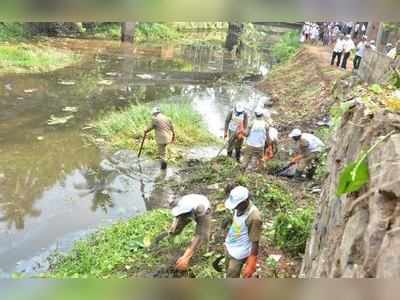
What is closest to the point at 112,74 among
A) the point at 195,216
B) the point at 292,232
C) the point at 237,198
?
the point at 292,232

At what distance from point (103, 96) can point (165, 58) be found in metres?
9.79

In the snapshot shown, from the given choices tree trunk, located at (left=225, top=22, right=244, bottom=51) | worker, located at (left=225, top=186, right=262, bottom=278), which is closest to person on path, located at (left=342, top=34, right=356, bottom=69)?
tree trunk, located at (left=225, top=22, right=244, bottom=51)

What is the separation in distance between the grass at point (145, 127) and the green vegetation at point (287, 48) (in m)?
14.2

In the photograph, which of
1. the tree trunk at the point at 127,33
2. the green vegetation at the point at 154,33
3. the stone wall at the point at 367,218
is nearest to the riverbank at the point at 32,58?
the tree trunk at the point at 127,33

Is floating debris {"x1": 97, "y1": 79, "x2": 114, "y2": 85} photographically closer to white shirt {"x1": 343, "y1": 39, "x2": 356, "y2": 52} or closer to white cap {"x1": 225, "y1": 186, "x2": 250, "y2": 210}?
white shirt {"x1": 343, "y1": 39, "x2": 356, "y2": 52}

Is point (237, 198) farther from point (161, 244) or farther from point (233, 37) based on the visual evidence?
point (233, 37)

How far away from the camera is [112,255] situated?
7.41m

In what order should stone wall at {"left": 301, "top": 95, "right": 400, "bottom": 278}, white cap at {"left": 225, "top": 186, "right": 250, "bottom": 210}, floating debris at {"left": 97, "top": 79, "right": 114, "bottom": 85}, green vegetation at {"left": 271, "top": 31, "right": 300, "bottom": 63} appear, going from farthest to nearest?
1. green vegetation at {"left": 271, "top": 31, "right": 300, "bottom": 63}
2. floating debris at {"left": 97, "top": 79, "right": 114, "bottom": 85}
3. white cap at {"left": 225, "top": 186, "right": 250, "bottom": 210}
4. stone wall at {"left": 301, "top": 95, "right": 400, "bottom": 278}

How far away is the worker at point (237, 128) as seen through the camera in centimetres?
1120

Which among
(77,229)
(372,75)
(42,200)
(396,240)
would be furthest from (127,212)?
(372,75)

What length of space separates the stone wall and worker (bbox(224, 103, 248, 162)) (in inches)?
218

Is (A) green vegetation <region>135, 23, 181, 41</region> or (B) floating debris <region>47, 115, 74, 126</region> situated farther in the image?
(A) green vegetation <region>135, 23, 181, 41</region>

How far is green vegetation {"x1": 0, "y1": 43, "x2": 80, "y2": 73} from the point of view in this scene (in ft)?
63.1

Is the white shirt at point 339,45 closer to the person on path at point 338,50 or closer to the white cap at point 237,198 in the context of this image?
the person on path at point 338,50
